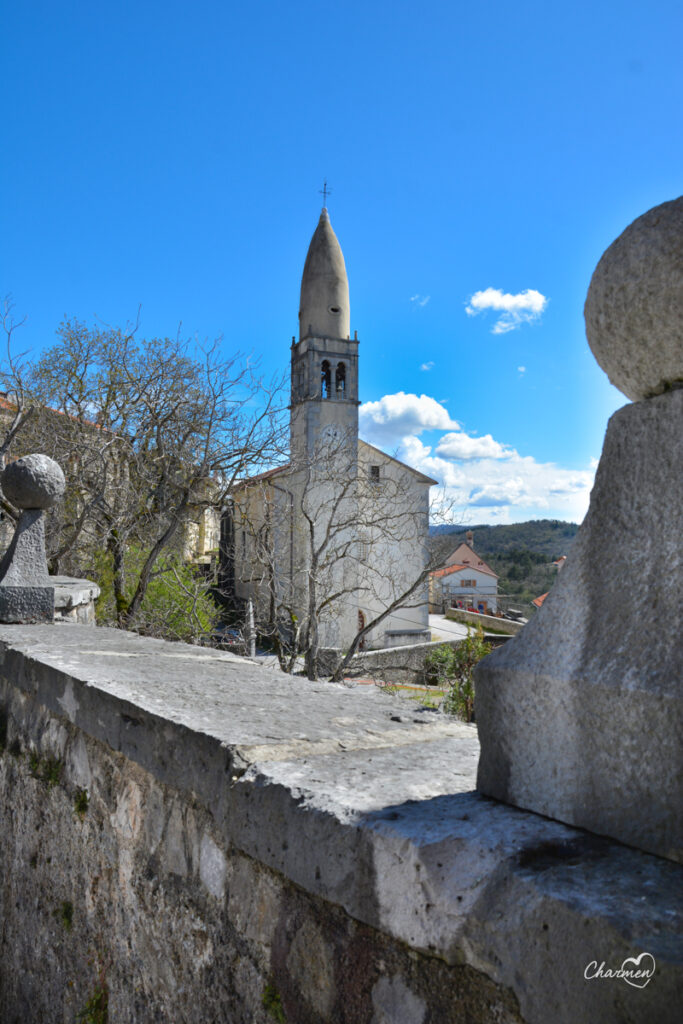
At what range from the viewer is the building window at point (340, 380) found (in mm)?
24380

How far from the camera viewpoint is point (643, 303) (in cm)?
105

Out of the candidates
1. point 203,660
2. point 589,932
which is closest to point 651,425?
point 589,932

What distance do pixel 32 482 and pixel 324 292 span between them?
2149cm

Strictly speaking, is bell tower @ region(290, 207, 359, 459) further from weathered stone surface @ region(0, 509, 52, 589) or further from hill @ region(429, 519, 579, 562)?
weathered stone surface @ region(0, 509, 52, 589)

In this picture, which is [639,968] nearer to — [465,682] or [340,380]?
[465,682]

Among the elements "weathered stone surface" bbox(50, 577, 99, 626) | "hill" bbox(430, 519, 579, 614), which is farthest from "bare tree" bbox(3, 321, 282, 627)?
"hill" bbox(430, 519, 579, 614)

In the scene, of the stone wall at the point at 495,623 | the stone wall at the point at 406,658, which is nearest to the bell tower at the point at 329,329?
the stone wall at the point at 406,658

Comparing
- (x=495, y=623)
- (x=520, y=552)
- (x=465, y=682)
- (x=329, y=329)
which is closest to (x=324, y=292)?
(x=329, y=329)

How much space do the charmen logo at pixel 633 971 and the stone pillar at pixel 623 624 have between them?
193 mm

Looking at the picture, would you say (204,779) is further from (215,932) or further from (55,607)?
(55,607)

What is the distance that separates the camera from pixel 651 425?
1.10 metres

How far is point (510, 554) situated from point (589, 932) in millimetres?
40482

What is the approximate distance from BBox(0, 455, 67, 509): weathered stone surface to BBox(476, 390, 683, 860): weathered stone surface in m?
3.33

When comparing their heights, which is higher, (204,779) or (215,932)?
(204,779)
